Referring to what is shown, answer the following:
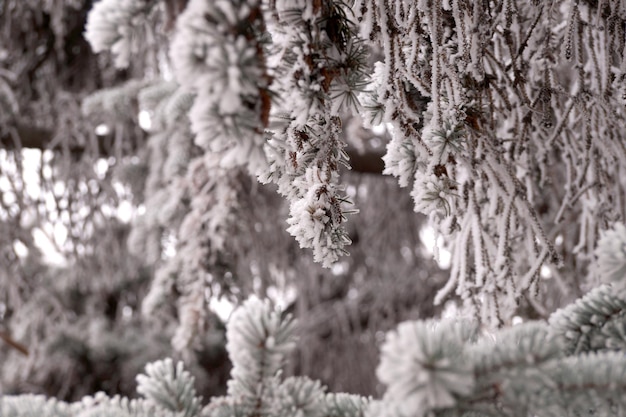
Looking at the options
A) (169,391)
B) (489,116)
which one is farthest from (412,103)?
(169,391)

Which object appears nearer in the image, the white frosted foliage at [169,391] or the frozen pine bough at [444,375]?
the frozen pine bough at [444,375]

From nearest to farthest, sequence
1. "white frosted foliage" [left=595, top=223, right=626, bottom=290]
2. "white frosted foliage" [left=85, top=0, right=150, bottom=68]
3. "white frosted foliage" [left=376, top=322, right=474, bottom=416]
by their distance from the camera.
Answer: "white frosted foliage" [left=376, top=322, right=474, bottom=416] → "white frosted foliage" [left=595, top=223, right=626, bottom=290] → "white frosted foliage" [left=85, top=0, right=150, bottom=68]

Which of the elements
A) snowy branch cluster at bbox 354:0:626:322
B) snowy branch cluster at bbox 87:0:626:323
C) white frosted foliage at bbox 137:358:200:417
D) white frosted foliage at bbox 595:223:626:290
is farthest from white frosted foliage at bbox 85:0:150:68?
white frosted foliage at bbox 595:223:626:290

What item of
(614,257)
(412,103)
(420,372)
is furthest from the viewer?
(412,103)

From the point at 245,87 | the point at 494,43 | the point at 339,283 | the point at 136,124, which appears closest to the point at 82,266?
the point at 136,124

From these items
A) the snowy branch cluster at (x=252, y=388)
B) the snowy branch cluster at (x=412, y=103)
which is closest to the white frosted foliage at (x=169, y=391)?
the snowy branch cluster at (x=252, y=388)

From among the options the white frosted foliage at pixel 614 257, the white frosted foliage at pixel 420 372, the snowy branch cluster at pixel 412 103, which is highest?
the snowy branch cluster at pixel 412 103

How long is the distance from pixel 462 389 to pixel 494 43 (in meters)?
0.64

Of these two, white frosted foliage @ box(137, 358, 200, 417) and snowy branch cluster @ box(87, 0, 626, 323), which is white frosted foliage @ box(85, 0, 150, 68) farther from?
white frosted foliage @ box(137, 358, 200, 417)

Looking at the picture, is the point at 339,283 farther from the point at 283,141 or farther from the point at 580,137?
the point at 283,141

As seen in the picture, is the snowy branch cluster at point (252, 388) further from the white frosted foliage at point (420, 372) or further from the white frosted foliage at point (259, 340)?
the white frosted foliage at point (420, 372)

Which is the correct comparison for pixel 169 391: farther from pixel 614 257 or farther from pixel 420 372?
pixel 614 257

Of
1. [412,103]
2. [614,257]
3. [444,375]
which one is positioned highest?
[412,103]

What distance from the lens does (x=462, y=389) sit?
1.65ft
